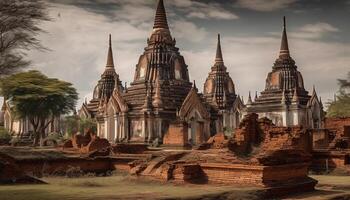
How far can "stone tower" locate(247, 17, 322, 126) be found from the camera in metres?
45.1

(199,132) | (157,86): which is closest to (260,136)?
(199,132)

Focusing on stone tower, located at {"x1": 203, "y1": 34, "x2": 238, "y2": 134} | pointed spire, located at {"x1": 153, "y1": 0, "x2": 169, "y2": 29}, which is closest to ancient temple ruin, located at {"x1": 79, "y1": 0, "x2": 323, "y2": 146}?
pointed spire, located at {"x1": 153, "y1": 0, "x2": 169, "y2": 29}

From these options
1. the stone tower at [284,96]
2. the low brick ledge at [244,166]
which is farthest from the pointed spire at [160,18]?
the low brick ledge at [244,166]

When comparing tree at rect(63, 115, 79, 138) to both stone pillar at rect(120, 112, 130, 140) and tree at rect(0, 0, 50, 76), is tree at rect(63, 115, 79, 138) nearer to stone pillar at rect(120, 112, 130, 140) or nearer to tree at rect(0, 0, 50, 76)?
stone pillar at rect(120, 112, 130, 140)

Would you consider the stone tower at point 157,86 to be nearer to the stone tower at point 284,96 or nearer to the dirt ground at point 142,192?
the stone tower at point 284,96

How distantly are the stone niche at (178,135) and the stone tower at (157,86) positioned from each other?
5337 mm

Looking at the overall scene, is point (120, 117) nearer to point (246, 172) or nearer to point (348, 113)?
point (348, 113)

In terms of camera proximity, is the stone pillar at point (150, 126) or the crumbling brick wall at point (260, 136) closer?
the crumbling brick wall at point (260, 136)

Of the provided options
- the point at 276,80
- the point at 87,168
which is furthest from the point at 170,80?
the point at 87,168

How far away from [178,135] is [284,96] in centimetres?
1925

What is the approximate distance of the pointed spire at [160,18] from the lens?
139ft

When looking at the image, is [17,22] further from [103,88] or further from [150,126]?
[103,88]

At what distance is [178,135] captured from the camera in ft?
97.1

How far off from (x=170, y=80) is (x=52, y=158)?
22765mm
